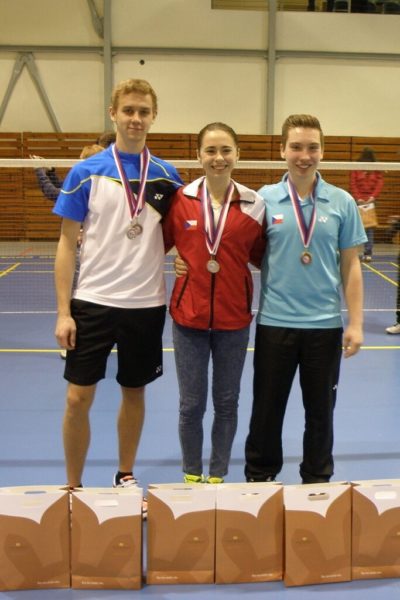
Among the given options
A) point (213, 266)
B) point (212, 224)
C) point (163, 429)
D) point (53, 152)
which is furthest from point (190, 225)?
point (53, 152)

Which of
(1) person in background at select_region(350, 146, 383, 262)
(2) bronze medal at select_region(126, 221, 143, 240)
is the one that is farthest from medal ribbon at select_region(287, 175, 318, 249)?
(1) person in background at select_region(350, 146, 383, 262)

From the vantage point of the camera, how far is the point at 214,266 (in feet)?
8.91

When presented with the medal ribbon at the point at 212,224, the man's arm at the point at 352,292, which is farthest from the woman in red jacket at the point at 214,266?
the man's arm at the point at 352,292

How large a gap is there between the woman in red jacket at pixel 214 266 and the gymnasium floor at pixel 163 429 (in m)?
0.81

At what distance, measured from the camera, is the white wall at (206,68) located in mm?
13844

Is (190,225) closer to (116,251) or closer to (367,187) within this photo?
(116,251)

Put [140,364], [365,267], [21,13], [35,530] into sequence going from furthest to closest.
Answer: [21,13]
[365,267]
[140,364]
[35,530]

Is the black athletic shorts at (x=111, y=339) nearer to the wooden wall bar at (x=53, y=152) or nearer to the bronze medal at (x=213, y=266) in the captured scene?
the bronze medal at (x=213, y=266)

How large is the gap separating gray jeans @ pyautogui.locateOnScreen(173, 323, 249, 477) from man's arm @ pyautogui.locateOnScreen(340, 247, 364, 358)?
45 cm

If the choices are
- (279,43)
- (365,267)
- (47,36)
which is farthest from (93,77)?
(365,267)

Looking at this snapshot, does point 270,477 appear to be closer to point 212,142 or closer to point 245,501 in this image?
point 245,501

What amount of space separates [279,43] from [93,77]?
410cm

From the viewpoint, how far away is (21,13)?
13781 mm

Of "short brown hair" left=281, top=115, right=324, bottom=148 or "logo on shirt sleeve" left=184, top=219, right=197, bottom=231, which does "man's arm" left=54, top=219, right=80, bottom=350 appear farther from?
"short brown hair" left=281, top=115, right=324, bottom=148
